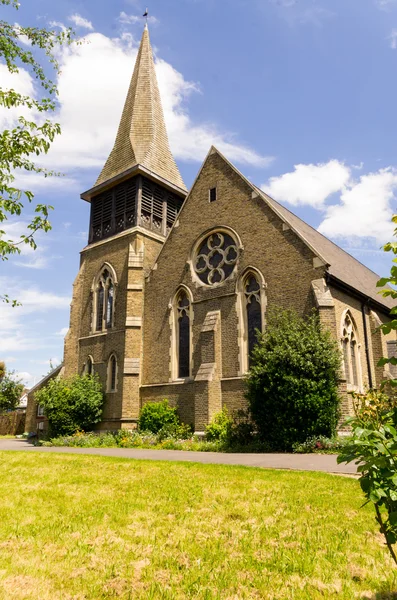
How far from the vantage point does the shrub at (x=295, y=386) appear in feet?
47.3

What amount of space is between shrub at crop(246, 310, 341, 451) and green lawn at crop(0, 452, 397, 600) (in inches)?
248

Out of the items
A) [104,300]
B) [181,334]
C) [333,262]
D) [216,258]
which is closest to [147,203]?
[104,300]

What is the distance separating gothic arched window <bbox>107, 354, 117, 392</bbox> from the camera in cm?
2324

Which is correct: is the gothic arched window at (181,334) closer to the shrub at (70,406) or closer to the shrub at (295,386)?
the shrub at (70,406)

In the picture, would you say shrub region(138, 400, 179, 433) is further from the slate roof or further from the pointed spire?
the pointed spire

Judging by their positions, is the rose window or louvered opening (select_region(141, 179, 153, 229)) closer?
the rose window

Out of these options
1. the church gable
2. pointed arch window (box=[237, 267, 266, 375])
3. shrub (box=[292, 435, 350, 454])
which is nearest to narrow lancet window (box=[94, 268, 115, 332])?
the church gable

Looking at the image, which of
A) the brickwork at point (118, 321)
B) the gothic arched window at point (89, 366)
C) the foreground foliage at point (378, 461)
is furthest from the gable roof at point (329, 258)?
the foreground foliage at point (378, 461)

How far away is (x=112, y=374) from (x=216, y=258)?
26.7ft

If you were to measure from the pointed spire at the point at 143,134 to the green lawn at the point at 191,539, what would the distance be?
21.5m

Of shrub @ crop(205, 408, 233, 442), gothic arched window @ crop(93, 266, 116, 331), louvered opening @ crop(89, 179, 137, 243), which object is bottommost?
shrub @ crop(205, 408, 233, 442)

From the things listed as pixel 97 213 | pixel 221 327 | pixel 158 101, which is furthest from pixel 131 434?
pixel 158 101

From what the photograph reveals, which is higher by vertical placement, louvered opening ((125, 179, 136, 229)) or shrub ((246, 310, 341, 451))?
louvered opening ((125, 179, 136, 229))

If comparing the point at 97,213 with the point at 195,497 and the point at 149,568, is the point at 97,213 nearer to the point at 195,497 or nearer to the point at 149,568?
the point at 195,497
